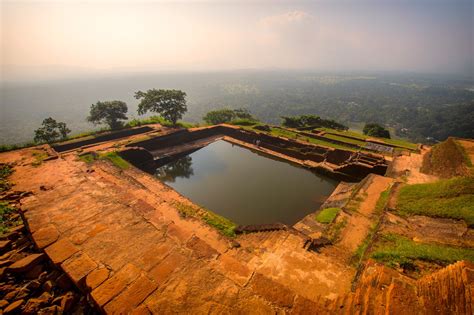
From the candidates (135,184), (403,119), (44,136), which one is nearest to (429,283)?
(135,184)

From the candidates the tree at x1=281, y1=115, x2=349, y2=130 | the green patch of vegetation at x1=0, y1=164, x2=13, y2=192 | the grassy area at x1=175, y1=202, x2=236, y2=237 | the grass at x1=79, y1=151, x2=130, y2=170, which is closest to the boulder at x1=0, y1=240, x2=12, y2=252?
the grassy area at x1=175, y1=202, x2=236, y2=237

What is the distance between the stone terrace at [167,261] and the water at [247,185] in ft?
10.7

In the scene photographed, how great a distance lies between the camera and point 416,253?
5.32m

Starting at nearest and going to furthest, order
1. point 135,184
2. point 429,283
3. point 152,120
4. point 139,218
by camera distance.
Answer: point 429,283, point 139,218, point 135,184, point 152,120

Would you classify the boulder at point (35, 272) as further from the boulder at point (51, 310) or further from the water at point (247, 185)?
the water at point (247, 185)

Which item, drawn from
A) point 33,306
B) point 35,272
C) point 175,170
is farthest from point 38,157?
point 33,306

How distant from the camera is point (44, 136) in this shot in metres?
18.1

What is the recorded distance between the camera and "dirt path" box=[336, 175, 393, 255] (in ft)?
23.6

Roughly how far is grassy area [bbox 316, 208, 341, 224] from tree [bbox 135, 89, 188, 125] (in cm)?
1774

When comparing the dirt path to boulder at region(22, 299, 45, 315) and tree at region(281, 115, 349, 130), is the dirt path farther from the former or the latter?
tree at region(281, 115, 349, 130)

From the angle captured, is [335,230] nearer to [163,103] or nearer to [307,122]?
[163,103]

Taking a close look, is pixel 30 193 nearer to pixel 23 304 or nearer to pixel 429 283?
pixel 23 304

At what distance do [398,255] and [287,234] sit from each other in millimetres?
2969

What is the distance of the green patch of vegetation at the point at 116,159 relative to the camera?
13371 mm
